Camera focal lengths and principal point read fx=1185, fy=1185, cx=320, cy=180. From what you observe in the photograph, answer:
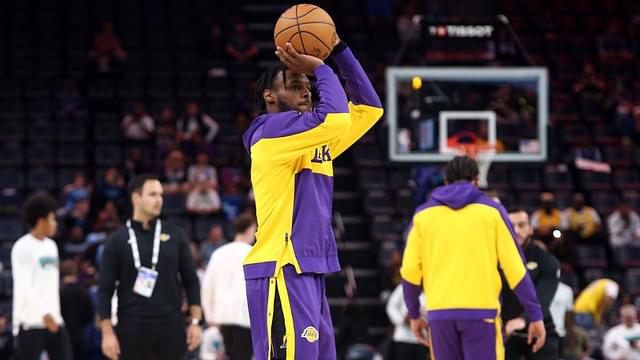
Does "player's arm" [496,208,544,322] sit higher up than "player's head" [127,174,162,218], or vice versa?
"player's head" [127,174,162,218]

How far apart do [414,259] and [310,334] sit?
2.28 metres

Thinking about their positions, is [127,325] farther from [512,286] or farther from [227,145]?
[227,145]

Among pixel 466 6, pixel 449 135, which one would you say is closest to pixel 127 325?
pixel 449 135

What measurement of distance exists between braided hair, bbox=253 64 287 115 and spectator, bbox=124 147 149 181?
41.1 ft

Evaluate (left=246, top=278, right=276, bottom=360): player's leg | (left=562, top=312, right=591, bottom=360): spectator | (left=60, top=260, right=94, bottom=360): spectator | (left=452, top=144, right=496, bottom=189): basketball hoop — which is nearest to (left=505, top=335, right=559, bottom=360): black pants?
(left=246, top=278, right=276, bottom=360): player's leg

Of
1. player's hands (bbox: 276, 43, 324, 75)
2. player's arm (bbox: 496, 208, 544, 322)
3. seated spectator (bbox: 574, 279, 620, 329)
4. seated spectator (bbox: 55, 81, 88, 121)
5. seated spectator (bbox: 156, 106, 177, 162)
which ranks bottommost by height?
seated spectator (bbox: 574, 279, 620, 329)

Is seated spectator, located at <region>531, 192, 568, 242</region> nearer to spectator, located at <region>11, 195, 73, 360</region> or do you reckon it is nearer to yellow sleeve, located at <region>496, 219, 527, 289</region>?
spectator, located at <region>11, 195, 73, 360</region>

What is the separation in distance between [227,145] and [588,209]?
232 inches

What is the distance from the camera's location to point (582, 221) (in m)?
18.1

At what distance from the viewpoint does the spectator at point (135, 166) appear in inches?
718

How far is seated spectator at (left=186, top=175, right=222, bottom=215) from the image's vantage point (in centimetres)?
1752

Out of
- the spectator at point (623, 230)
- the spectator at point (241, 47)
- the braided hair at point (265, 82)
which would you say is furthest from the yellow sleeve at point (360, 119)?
the spectator at point (241, 47)

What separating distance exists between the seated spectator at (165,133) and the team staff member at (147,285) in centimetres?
1013

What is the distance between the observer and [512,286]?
24.0 feet
